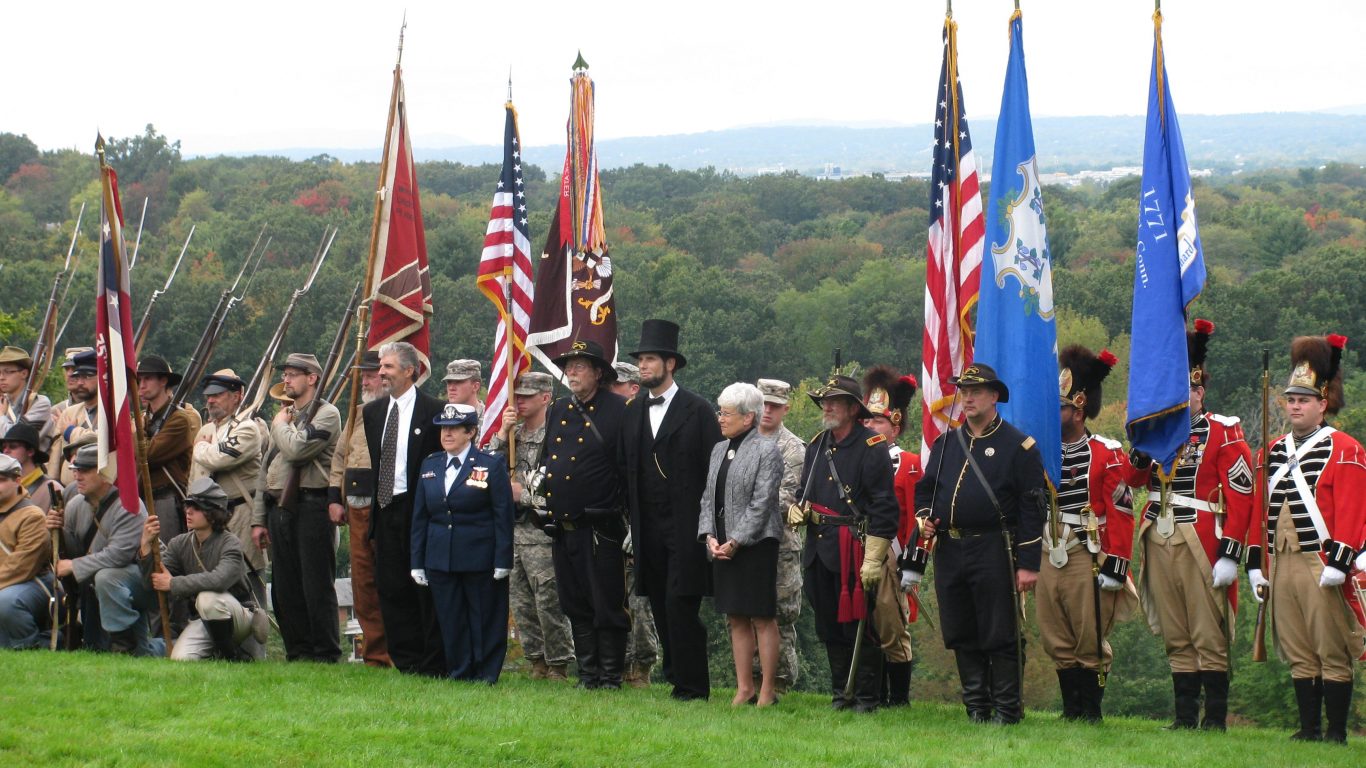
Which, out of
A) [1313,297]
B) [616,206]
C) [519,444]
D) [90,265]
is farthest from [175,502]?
[616,206]

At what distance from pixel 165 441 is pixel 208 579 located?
1.41 m

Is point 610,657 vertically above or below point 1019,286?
below

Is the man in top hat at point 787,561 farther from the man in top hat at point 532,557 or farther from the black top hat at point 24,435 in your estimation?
the black top hat at point 24,435

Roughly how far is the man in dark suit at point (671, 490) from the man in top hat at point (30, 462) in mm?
4019

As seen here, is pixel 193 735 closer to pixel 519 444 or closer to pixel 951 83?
pixel 519 444

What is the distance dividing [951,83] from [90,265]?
2187 inches

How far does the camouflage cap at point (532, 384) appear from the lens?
12.3 m

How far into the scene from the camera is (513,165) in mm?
13820

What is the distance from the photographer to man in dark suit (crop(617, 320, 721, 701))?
10766 millimetres

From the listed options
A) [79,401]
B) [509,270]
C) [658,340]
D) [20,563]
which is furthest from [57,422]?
[658,340]

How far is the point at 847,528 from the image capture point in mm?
10281

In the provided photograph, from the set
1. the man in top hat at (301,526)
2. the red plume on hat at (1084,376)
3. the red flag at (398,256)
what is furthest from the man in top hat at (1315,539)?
the man in top hat at (301,526)

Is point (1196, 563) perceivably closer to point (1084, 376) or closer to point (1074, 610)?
point (1074, 610)

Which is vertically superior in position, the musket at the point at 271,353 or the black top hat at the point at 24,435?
the musket at the point at 271,353
